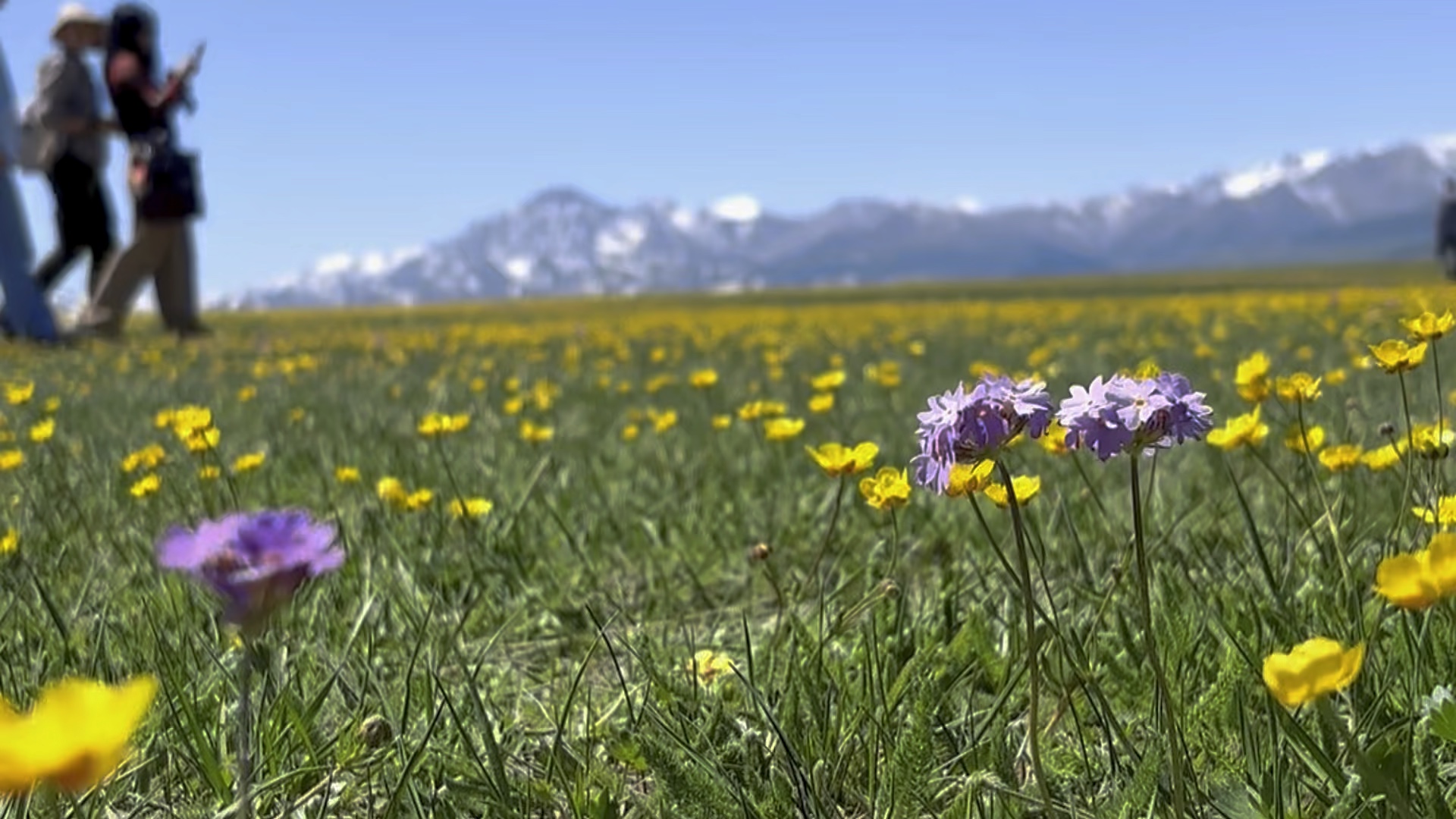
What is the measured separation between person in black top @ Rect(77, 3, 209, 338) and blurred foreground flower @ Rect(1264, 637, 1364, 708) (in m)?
12.1

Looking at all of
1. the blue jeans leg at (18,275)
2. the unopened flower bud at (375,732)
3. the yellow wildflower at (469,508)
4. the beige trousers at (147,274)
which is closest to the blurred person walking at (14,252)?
the blue jeans leg at (18,275)

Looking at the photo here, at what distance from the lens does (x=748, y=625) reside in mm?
2164

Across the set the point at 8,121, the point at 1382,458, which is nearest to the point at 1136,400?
the point at 1382,458

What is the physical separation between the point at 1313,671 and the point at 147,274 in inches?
511

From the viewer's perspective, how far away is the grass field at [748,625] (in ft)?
4.34

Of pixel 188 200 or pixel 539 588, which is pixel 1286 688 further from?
pixel 188 200

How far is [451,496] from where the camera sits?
3.20 meters

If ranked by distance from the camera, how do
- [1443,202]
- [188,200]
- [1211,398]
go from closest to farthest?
[1211,398]
[188,200]
[1443,202]

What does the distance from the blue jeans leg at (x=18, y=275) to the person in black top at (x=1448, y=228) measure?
23333mm

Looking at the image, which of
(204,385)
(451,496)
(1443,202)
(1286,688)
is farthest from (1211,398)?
(1443,202)

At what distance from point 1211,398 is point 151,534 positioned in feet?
13.3

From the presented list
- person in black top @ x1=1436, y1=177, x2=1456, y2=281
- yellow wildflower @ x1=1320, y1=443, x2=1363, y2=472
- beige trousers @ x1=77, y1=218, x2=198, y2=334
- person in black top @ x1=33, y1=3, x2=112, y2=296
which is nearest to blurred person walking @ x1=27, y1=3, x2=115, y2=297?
person in black top @ x1=33, y1=3, x2=112, y2=296

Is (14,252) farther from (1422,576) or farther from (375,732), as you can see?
(1422,576)

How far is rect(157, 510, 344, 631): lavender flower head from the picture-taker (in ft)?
2.46
